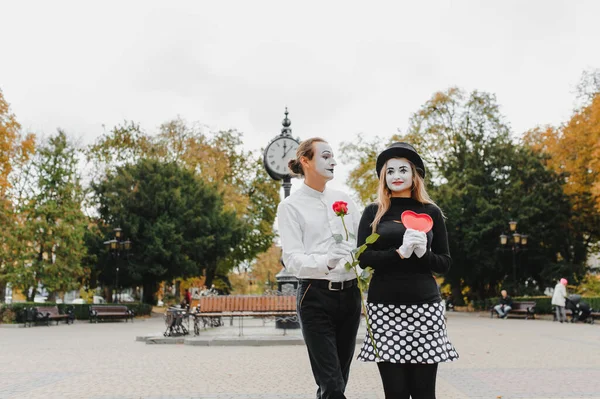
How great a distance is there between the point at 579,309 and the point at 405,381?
73.8ft

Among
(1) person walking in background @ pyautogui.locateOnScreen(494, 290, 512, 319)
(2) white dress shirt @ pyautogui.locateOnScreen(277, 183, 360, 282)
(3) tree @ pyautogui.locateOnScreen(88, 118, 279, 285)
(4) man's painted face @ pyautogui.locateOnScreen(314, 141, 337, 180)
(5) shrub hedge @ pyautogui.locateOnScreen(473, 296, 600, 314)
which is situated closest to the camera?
(2) white dress shirt @ pyautogui.locateOnScreen(277, 183, 360, 282)

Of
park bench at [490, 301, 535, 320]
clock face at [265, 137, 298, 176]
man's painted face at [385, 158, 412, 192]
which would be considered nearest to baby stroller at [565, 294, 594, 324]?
park bench at [490, 301, 535, 320]

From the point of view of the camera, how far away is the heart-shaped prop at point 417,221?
3811 mm

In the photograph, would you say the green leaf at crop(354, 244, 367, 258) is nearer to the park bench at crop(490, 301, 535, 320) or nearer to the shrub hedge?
the shrub hedge

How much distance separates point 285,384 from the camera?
838 cm

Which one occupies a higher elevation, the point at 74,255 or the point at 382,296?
the point at 74,255

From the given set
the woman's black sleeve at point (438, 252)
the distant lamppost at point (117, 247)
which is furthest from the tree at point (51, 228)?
the woman's black sleeve at point (438, 252)

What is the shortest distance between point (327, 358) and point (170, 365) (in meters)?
7.35

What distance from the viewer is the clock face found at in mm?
17125

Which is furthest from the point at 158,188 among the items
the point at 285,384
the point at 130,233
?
the point at 285,384

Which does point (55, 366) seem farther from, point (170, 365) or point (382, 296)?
point (382, 296)

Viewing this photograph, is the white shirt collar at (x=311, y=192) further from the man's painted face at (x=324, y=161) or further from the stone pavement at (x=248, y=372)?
the stone pavement at (x=248, y=372)

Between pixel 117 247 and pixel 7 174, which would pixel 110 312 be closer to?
pixel 117 247

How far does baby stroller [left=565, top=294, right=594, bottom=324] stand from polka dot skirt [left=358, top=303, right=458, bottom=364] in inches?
870
